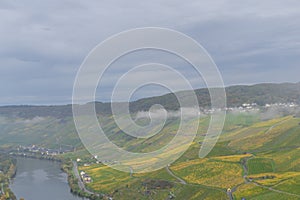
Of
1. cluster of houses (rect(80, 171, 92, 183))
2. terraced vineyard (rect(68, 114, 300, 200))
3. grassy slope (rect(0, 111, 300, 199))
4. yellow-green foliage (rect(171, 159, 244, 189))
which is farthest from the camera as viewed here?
cluster of houses (rect(80, 171, 92, 183))

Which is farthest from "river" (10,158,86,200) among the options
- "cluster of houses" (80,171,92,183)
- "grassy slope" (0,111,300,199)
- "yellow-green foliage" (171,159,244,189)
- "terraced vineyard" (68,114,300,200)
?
"yellow-green foliage" (171,159,244,189)

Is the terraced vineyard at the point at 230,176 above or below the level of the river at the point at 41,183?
above

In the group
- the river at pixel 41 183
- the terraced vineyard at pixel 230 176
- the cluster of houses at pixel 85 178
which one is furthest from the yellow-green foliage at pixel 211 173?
the cluster of houses at pixel 85 178

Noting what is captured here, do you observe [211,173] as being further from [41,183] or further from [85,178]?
[41,183]

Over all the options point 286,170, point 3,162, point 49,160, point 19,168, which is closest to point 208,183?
point 286,170

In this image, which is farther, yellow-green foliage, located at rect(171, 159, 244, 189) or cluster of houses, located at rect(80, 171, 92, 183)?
cluster of houses, located at rect(80, 171, 92, 183)

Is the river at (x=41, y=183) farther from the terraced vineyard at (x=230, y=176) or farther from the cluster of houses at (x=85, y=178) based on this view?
the terraced vineyard at (x=230, y=176)

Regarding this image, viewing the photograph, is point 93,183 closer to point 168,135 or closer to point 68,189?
point 68,189

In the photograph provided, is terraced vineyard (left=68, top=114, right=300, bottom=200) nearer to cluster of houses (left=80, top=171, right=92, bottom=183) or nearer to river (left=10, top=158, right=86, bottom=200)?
cluster of houses (left=80, top=171, right=92, bottom=183)

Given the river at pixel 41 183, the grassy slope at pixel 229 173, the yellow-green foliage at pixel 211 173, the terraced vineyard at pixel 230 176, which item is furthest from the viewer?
the river at pixel 41 183
